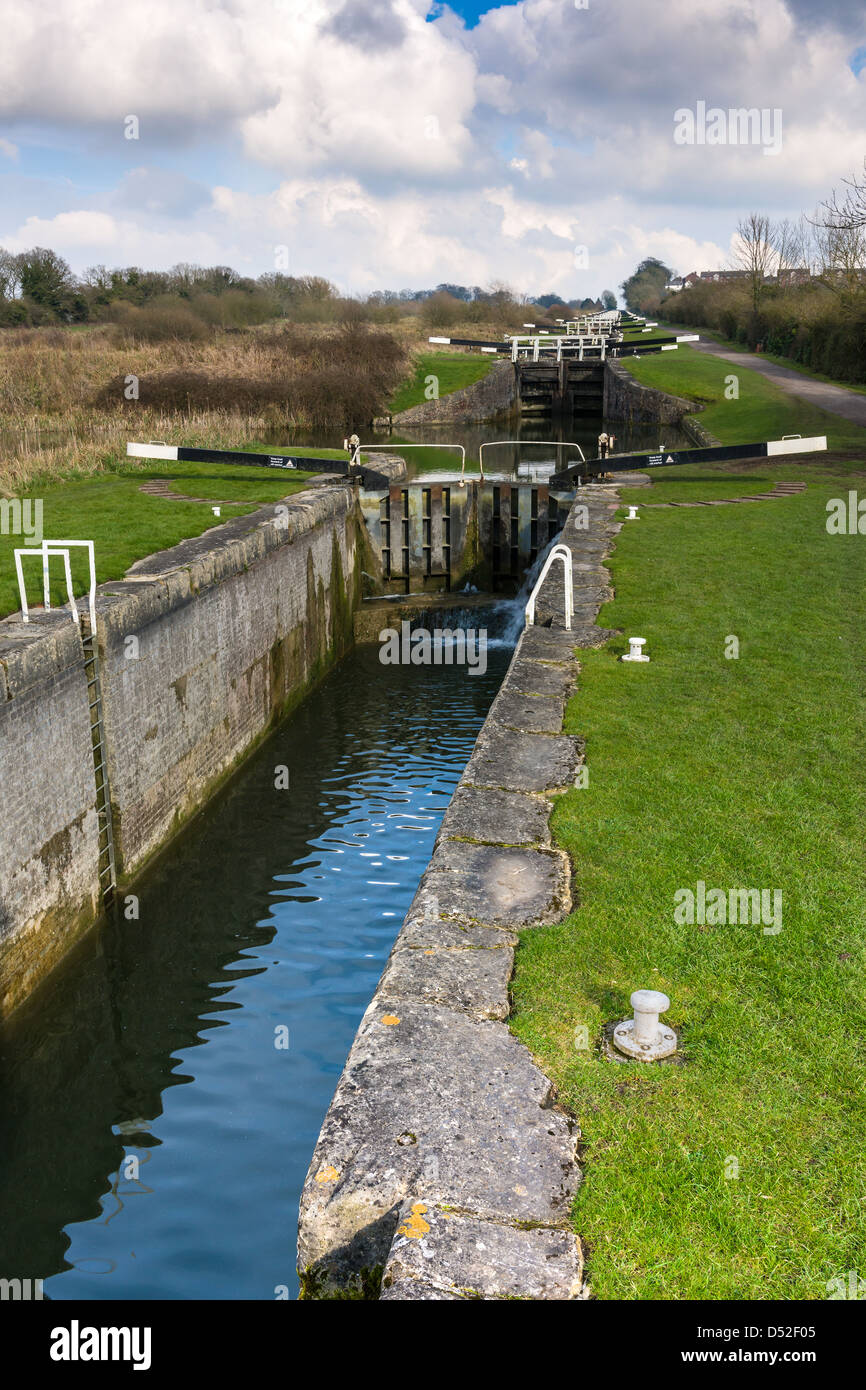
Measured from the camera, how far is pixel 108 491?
1540cm

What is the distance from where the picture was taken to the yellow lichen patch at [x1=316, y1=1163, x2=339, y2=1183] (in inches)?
135

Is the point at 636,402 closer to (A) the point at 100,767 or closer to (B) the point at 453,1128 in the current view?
(A) the point at 100,767

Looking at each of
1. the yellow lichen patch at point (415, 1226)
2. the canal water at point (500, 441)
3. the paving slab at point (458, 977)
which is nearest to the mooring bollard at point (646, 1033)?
→ the paving slab at point (458, 977)

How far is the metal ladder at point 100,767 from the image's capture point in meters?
7.98

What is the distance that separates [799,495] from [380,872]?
1061 centimetres

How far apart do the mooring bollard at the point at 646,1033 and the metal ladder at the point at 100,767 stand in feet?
17.2

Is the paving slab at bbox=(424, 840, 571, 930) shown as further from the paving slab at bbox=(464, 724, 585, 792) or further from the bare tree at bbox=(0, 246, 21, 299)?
the bare tree at bbox=(0, 246, 21, 299)

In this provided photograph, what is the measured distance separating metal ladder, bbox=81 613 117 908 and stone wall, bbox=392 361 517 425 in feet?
110

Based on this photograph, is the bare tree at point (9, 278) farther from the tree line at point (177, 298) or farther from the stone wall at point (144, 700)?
the stone wall at point (144, 700)

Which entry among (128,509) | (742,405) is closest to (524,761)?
(128,509)

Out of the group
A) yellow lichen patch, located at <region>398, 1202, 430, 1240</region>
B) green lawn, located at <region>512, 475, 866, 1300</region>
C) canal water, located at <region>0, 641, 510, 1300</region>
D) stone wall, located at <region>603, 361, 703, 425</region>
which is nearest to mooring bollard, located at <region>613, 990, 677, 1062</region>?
green lawn, located at <region>512, 475, 866, 1300</region>

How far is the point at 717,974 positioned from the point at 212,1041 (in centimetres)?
363

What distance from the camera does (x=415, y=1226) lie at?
3.14m
